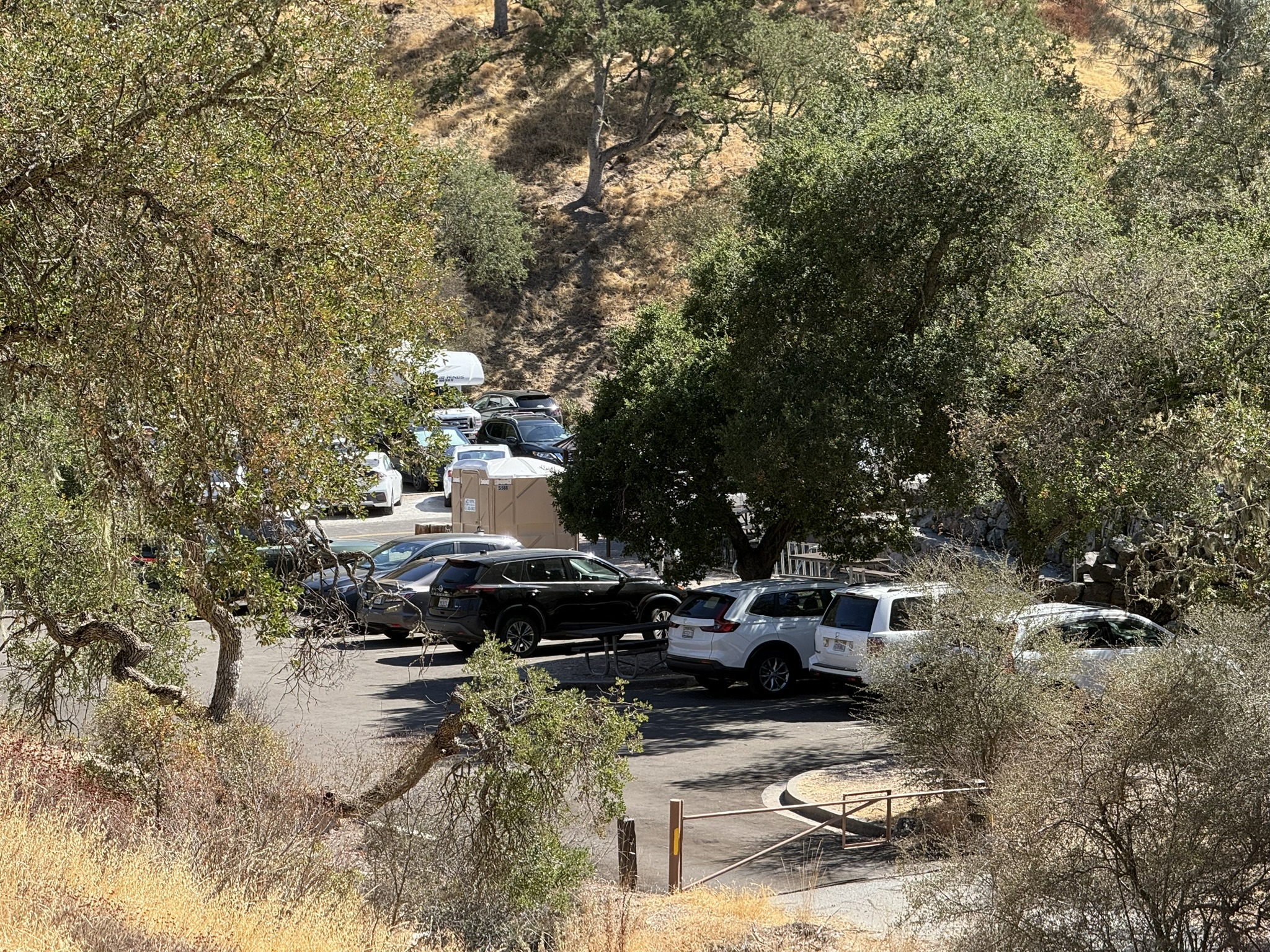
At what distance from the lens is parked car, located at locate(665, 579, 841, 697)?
1694cm

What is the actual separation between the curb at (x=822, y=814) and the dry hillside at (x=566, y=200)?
3412 centimetres

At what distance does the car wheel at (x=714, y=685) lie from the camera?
17.6m

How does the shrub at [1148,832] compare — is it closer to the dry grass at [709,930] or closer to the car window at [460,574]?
the dry grass at [709,930]

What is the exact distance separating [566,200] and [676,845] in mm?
51183

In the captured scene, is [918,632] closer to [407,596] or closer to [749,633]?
[749,633]

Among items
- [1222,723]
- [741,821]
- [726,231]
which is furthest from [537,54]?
[1222,723]

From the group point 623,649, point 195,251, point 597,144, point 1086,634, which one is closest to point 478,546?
point 623,649

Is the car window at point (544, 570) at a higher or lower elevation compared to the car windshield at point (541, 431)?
lower

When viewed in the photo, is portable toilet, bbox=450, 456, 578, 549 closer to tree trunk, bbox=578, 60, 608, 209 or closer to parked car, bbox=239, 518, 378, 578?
parked car, bbox=239, 518, 378, 578

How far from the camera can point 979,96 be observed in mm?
16188

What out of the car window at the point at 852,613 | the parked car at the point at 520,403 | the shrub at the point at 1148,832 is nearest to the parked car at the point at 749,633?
the car window at the point at 852,613

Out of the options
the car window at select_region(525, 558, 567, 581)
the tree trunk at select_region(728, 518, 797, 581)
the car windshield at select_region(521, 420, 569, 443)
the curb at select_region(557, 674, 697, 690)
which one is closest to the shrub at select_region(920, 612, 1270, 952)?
the curb at select_region(557, 674, 697, 690)

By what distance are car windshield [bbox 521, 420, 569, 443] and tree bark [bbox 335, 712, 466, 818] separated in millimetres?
31084

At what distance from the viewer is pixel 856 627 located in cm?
1545
